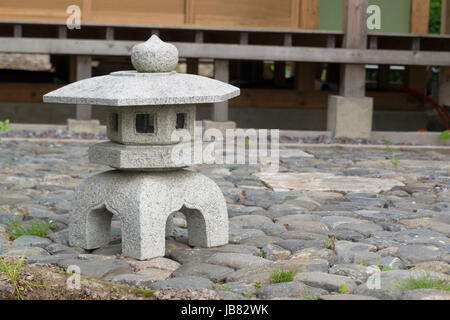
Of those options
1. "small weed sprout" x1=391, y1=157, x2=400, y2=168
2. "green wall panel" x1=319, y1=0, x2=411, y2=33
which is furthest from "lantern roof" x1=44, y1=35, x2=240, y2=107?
"green wall panel" x1=319, y1=0, x2=411, y2=33

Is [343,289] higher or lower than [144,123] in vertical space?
lower

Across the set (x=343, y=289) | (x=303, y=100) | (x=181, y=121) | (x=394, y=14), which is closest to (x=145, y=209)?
(x=181, y=121)

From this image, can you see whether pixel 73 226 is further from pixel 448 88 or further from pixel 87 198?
pixel 448 88

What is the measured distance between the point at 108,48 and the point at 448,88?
6149 millimetres

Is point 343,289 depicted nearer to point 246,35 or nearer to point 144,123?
point 144,123

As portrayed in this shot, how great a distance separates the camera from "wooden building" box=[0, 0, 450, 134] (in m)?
10.6

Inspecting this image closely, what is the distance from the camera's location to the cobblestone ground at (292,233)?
3926 millimetres

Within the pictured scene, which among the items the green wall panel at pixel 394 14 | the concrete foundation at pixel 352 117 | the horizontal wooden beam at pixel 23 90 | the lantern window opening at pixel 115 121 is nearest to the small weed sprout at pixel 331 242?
the lantern window opening at pixel 115 121

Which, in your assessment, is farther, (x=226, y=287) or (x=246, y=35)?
(x=246, y=35)

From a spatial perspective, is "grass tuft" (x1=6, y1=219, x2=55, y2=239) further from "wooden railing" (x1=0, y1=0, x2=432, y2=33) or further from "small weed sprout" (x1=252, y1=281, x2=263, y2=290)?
"wooden railing" (x1=0, y1=0, x2=432, y2=33)

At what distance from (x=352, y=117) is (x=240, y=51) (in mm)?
2008

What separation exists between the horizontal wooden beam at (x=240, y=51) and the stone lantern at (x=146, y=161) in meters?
6.04

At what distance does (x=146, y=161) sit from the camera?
14.8 ft
